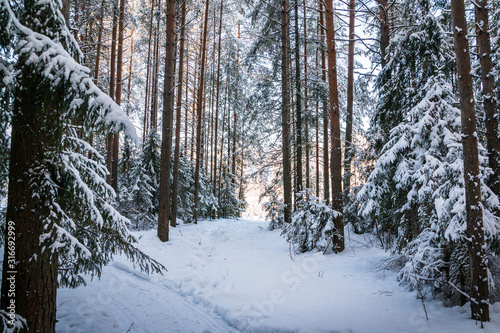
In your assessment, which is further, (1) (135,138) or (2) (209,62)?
(2) (209,62)

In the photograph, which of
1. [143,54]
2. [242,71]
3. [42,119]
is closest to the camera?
[42,119]

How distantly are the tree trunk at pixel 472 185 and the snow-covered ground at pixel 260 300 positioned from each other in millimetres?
355

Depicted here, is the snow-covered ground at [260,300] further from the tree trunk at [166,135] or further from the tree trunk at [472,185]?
the tree trunk at [166,135]

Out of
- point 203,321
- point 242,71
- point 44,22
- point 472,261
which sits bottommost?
point 203,321

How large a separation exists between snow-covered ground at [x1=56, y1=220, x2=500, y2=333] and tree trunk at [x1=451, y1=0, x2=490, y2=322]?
1.16 feet

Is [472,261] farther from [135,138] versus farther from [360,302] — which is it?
[135,138]

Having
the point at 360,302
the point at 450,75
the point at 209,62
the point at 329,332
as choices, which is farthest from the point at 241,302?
the point at 209,62

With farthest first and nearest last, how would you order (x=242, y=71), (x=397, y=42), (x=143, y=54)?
1. (x=242, y=71)
2. (x=143, y=54)
3. (x=397, y=42)

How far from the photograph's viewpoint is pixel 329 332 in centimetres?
355

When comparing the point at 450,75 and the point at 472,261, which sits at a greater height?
the point at 450,75

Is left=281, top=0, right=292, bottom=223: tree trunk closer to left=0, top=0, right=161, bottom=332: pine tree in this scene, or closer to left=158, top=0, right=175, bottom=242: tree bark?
left=158, top=0, right=175, bottom=242: tree bark

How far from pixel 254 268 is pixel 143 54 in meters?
18.8

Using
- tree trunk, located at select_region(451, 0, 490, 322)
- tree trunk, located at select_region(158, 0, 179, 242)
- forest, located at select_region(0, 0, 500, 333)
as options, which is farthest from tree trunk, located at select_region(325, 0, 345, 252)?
tree trunk, located at select_region(158, 0, 179, 242)

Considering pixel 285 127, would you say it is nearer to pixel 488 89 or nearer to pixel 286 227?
pixel 286 227
